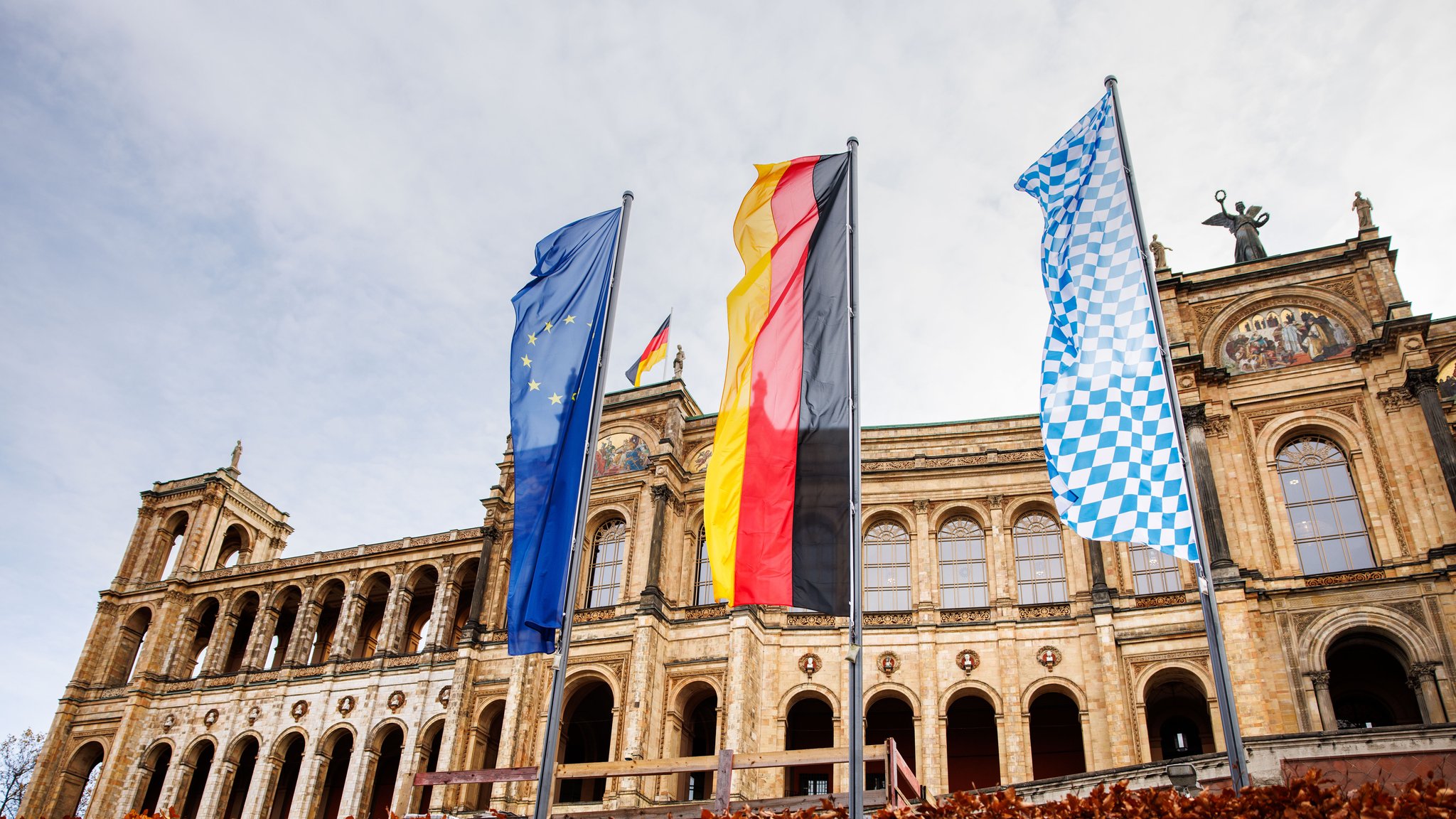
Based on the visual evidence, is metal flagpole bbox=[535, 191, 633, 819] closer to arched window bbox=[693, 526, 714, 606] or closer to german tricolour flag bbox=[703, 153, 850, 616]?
german tricolour flag bbox=[703, 153, 850, 616]

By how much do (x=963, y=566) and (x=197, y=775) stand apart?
36876 millimetres

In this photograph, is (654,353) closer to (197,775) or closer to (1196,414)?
(1196,414)

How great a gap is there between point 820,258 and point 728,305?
5.31 ft

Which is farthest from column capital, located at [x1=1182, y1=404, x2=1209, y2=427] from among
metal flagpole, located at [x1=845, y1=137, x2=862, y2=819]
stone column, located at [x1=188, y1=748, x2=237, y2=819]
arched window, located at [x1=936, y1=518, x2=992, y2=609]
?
stone column, located at [x1=188, y1=748, x2=237, y2=819]

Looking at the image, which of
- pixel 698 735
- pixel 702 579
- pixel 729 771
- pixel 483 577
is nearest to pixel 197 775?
pixel 483 577

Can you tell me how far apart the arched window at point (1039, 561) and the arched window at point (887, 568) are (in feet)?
12.3

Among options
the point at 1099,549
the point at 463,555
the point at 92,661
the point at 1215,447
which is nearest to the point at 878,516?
the point at 1099,549

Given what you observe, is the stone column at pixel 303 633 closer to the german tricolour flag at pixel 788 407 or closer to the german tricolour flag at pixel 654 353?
the german tricolour flag at pixel 654 353

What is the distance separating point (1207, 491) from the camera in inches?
1203

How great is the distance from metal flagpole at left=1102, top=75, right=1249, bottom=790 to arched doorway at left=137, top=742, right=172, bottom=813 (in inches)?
1854

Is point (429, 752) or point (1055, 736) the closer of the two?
point (1055, 736)

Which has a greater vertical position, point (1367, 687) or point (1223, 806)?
point (1367, 687)

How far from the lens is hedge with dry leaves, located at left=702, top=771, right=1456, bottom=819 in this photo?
9742 millimetres

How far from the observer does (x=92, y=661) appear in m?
50.5
